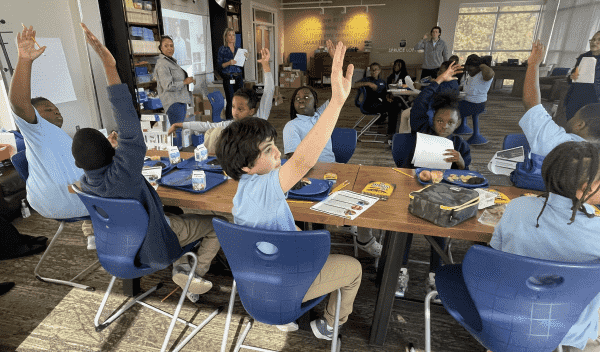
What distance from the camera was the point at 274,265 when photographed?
118 centimetres

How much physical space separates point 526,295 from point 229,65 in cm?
607

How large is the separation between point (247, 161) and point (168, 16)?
20.4 ft

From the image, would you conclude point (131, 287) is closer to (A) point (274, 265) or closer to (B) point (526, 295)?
(A) point (274, 265)

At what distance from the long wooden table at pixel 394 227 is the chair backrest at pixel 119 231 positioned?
37.1 inches

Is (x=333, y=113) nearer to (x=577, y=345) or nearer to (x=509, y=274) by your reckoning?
(x=509, y=274)

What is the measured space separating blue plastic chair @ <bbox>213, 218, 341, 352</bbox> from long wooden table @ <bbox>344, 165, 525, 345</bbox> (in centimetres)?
42

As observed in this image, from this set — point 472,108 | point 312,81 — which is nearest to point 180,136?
point 472,108

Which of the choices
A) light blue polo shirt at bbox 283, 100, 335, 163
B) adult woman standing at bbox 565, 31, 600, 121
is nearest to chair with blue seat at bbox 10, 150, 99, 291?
light blue polo shirt at bbox 283, 100, 335, 163

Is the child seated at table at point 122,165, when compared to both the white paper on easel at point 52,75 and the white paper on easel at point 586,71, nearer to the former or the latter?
the white paper on easel at point 52,75

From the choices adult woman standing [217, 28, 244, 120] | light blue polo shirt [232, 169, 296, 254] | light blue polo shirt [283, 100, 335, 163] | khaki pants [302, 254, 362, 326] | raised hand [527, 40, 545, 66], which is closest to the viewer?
light blue polo shirt [232, 169, 296, 254]

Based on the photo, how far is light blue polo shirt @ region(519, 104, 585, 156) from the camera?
1.66m

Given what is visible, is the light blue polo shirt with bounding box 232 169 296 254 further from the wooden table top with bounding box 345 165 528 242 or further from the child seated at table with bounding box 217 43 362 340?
the wooden table top with bounding box 345 165 528 242

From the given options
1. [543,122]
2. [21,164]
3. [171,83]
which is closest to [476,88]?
[543,122]

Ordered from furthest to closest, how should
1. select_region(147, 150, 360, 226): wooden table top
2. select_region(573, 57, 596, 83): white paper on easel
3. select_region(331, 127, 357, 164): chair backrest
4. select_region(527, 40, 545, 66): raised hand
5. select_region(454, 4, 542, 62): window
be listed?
select_region(454, 4, 542, 62): window
select_region(573, 57, 596, 83): white paper on easel
select_region(331, 127, 357, 164): chair backrest
select_region(527, 40, 545, 66): raised hand
select_region(147, 150, 360, 226): wooden table top
